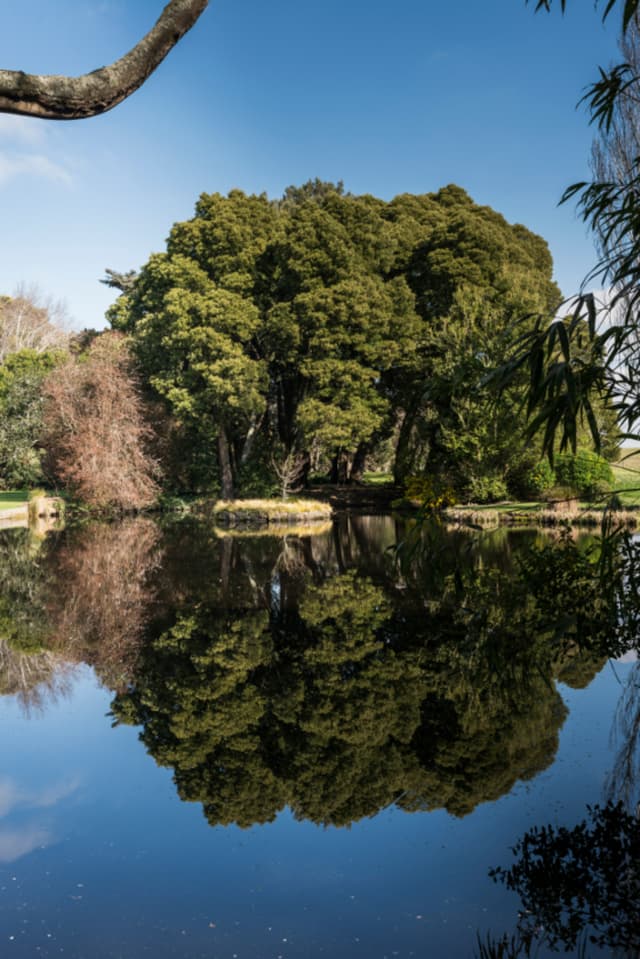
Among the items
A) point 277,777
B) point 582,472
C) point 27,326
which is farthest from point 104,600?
point 27,326

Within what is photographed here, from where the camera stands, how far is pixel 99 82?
2.51m

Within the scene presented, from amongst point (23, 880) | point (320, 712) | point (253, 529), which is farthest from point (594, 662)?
point (253, 529)

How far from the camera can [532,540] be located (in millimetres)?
15016

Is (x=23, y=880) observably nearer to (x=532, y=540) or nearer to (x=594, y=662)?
(x=594, y=662)

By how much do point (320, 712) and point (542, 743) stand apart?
1.77 m

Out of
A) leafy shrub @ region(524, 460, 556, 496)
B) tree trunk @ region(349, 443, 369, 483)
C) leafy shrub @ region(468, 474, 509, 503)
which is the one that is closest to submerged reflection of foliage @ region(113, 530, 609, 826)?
leafy shrub @ region(468, 474, 509, 503)

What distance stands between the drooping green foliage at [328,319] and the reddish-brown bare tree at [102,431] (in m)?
1.34

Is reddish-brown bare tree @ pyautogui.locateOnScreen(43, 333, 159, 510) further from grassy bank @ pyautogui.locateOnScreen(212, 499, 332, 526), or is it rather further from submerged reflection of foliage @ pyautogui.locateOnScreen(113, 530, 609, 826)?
submerged reflection of foliage @ pyautogui.locateOnScreen(113, 530, 609, 826)

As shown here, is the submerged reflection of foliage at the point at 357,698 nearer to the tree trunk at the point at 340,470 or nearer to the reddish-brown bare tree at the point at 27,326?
the tree trunk at the point at 340,470

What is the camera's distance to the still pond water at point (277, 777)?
3.37 metres

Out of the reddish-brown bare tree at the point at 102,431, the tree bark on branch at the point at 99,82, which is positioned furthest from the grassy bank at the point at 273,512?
the tree bark on branch at the point at 99,82

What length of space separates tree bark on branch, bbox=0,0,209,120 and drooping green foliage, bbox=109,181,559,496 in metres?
19.8

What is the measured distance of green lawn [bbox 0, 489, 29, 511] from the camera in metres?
26.9

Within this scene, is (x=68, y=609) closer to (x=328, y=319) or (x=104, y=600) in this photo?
(x=104, y=600)
